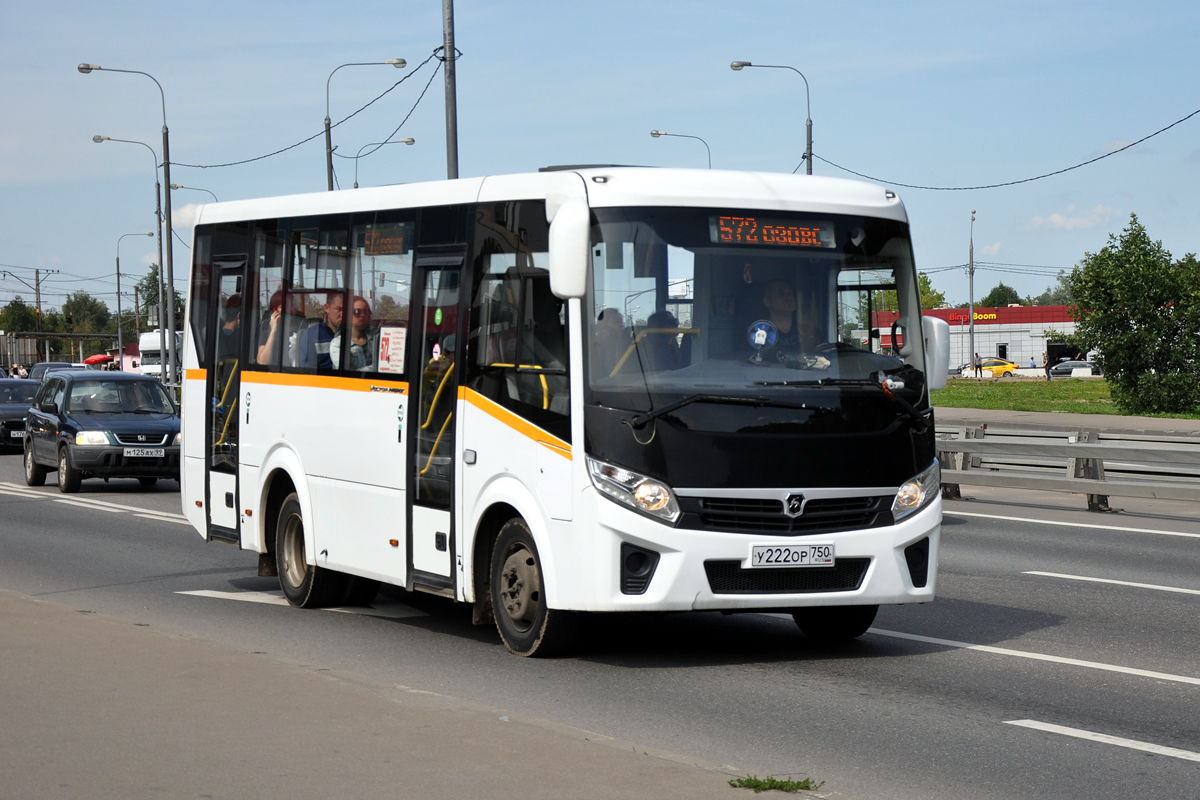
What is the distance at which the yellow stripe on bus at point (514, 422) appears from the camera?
27.2 ft

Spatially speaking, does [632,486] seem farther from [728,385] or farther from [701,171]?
[701,171]

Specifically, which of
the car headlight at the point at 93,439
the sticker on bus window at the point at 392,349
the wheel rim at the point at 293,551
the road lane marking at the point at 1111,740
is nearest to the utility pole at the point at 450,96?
the car headlight at the point at 93,439

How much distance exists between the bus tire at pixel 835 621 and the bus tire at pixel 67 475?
15.3 metres

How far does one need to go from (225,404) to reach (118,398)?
40.8ft

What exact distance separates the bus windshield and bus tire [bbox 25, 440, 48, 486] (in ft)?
58.9

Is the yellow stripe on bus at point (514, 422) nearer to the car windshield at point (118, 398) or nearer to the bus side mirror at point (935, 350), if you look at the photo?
the bus side mirror at point (935, 350)

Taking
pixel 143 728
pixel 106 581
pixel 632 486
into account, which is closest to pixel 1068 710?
pixel 632 486

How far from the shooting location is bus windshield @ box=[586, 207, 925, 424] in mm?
8266

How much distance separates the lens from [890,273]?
29.6 feet

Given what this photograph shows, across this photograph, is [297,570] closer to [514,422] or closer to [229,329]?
[229,329]

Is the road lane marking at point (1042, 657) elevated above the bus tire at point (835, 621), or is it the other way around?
the bus tire at point (835, 621)

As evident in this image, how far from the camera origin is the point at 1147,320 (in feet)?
158

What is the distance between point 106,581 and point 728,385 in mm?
6601

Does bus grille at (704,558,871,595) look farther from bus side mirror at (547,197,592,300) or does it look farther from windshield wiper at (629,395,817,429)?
bus side mirror at (547,197,592,300)
